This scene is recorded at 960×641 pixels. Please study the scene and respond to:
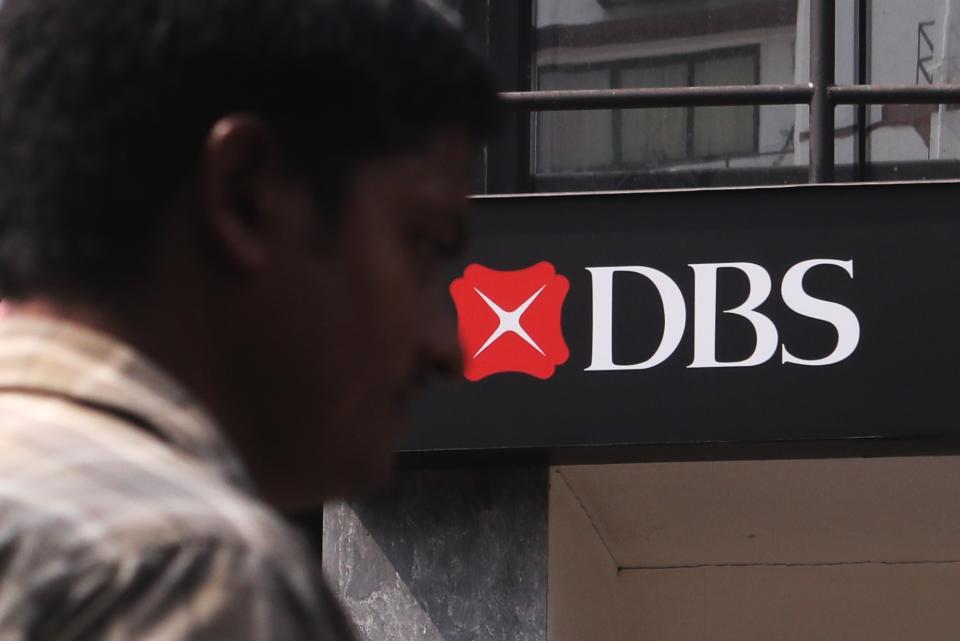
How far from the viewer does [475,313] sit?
223 inches

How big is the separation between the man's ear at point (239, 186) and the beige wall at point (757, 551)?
16.0 feet

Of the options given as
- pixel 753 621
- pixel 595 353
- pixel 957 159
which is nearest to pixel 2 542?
pixel 595 353

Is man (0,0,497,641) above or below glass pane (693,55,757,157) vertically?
below

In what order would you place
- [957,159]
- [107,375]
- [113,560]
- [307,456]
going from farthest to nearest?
[957,159] < [307,456] < [107,375] < [113,560]

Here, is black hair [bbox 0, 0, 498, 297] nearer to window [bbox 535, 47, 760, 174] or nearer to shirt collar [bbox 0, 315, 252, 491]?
shirt collar [bbox 0, 315, 252, 491]

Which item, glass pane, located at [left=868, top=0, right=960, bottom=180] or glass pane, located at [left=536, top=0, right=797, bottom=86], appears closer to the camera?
glass pane, located at [left=868, top=0, right=960, bottom=180]

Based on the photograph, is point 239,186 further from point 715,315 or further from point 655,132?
point 655,132

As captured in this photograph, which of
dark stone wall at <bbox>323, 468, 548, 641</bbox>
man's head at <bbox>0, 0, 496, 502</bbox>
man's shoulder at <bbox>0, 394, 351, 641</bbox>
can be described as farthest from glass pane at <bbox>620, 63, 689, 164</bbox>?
man's shoulder at <bbox>0, 394, 351, 641</bbox>

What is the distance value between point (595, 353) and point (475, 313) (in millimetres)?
407

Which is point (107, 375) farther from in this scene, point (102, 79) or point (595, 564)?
point (595, 564)

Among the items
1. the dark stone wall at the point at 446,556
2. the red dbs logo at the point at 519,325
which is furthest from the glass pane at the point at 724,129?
the dark stone wall at the point at 446,556

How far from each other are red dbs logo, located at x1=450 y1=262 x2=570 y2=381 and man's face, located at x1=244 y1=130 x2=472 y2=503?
4.29 metres

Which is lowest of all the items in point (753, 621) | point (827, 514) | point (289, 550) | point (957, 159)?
point (753, 621)

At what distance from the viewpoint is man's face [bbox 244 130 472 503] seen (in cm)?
120
